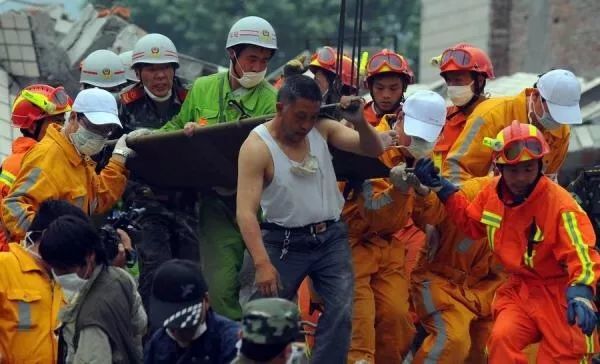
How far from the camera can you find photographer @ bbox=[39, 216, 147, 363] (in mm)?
7719

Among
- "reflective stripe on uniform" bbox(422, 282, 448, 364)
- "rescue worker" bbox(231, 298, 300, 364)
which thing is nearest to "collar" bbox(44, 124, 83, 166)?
"reflective stripe on uniform" bbox(422, 282, 448, 364)

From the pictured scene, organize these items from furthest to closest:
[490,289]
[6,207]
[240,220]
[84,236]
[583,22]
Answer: [583,22] → [490,289] → [6,207] → [240,220] → [84,236]

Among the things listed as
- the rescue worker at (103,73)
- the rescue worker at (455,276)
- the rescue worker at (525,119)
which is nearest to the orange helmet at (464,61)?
the rescue worker at (455,276)

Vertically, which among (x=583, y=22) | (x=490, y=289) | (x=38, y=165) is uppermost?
(x=583, y=22)

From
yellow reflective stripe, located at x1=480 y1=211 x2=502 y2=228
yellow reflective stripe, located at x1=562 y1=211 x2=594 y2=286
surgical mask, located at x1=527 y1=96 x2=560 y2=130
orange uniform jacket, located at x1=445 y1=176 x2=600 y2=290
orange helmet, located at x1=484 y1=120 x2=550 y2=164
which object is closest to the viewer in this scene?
yellow reflective stripe, located at x1=562 y1=211 x2=594 y2=286

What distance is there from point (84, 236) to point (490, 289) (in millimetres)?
3380

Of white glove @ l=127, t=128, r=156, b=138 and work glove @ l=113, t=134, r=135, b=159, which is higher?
white glove @ l=127, t=128, r=156, b=138

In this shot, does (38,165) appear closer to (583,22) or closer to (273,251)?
(273,251)

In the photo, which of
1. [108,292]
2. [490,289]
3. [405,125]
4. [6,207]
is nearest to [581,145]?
[490,289]

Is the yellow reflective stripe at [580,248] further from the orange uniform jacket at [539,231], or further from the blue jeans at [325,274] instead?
the blue jeans at [325,274]

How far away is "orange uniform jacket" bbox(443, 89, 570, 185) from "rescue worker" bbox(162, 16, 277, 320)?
3.84 feet

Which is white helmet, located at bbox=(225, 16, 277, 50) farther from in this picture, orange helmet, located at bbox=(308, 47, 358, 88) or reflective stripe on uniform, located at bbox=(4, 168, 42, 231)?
reflective stripe on uniform, located at bbox=(4, 168, 42, 231)

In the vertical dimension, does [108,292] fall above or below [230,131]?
below

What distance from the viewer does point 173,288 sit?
7289 mm
